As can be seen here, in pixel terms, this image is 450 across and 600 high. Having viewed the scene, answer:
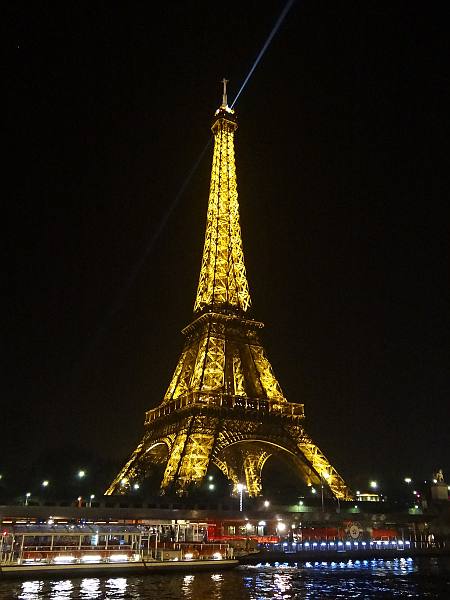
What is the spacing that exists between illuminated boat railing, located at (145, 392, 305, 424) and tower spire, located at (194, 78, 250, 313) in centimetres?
1061

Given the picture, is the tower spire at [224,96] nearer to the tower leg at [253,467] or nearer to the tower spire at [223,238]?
the tower spire at [223,238]

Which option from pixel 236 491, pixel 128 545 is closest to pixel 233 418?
pixel 236 491

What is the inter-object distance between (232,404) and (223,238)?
20592mm

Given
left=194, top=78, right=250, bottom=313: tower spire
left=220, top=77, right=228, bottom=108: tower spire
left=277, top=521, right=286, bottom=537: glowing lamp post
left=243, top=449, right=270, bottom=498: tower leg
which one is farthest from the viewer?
left=220, top=77, right=228, bottom=108: tower spire

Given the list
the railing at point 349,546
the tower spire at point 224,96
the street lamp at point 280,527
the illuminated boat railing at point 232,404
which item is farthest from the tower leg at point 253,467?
the tower spire at point 224,96

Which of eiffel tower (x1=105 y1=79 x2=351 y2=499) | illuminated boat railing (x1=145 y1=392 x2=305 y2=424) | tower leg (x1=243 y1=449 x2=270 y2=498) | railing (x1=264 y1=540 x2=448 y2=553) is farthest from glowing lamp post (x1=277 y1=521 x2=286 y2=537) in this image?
tower leg (x1=243 y1=449 x2=270 y2=498)

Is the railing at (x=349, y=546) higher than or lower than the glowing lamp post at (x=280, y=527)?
lower

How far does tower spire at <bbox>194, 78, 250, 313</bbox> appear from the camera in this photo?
197ft

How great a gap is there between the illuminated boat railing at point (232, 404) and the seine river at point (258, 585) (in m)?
17.4

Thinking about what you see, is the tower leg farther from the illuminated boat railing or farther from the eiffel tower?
the illuminated boat railing

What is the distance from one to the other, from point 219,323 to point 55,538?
2904 cm

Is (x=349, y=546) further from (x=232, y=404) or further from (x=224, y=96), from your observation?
(x=224, y=96)

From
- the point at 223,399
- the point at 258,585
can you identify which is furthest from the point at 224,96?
the point at 258,585

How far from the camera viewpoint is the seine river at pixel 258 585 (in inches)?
890
